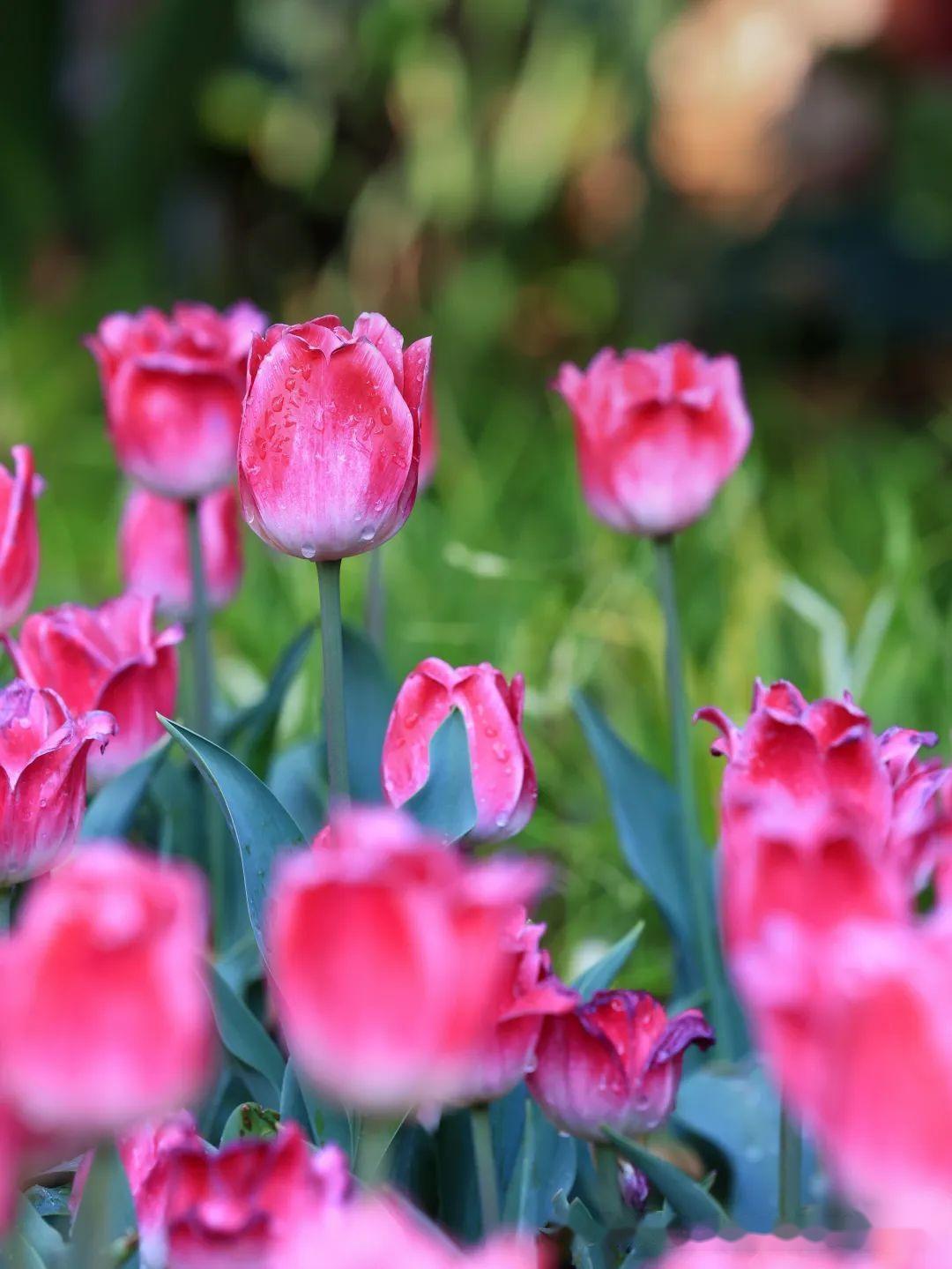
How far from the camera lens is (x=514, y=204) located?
9.95ft

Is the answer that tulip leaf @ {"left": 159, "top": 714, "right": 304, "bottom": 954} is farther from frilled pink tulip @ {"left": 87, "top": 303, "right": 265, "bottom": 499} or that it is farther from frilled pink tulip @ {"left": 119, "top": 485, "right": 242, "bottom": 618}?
frilled pink tulip @ {"left": 119, "top": 485, "right": 242, "bottom": 618}

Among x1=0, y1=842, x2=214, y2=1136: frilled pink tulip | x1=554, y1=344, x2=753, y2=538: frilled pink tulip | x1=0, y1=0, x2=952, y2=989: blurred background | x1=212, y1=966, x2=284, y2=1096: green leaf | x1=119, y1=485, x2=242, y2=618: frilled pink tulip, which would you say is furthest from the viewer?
x1=0, y1=0, x2=952, y2=989: blurred background

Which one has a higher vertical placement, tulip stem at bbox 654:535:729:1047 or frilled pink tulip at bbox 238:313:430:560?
frilled pink tulip at bbox 238:313:430:560

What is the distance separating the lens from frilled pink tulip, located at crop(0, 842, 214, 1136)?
257 millimetres

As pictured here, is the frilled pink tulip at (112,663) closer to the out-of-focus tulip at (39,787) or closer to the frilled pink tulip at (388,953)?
the out-of-focus tulip at (39,787)

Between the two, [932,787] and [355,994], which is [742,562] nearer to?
[932,787]

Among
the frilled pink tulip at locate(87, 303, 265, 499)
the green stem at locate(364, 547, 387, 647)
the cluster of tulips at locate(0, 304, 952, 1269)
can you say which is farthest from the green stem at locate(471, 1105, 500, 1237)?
the green stem at locate(364, 547, 387, 647)

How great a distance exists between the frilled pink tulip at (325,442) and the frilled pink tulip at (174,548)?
424 millimetres

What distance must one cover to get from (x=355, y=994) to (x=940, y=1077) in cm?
10

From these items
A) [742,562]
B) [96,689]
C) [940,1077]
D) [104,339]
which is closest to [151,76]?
Answer: [742,562]

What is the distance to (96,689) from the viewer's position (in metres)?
0.67

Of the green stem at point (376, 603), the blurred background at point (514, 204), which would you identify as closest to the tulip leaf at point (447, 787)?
the green stem at point (376, 603)

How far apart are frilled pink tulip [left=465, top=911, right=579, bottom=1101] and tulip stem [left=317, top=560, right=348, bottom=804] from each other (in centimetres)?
9

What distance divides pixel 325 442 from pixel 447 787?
0.13m
